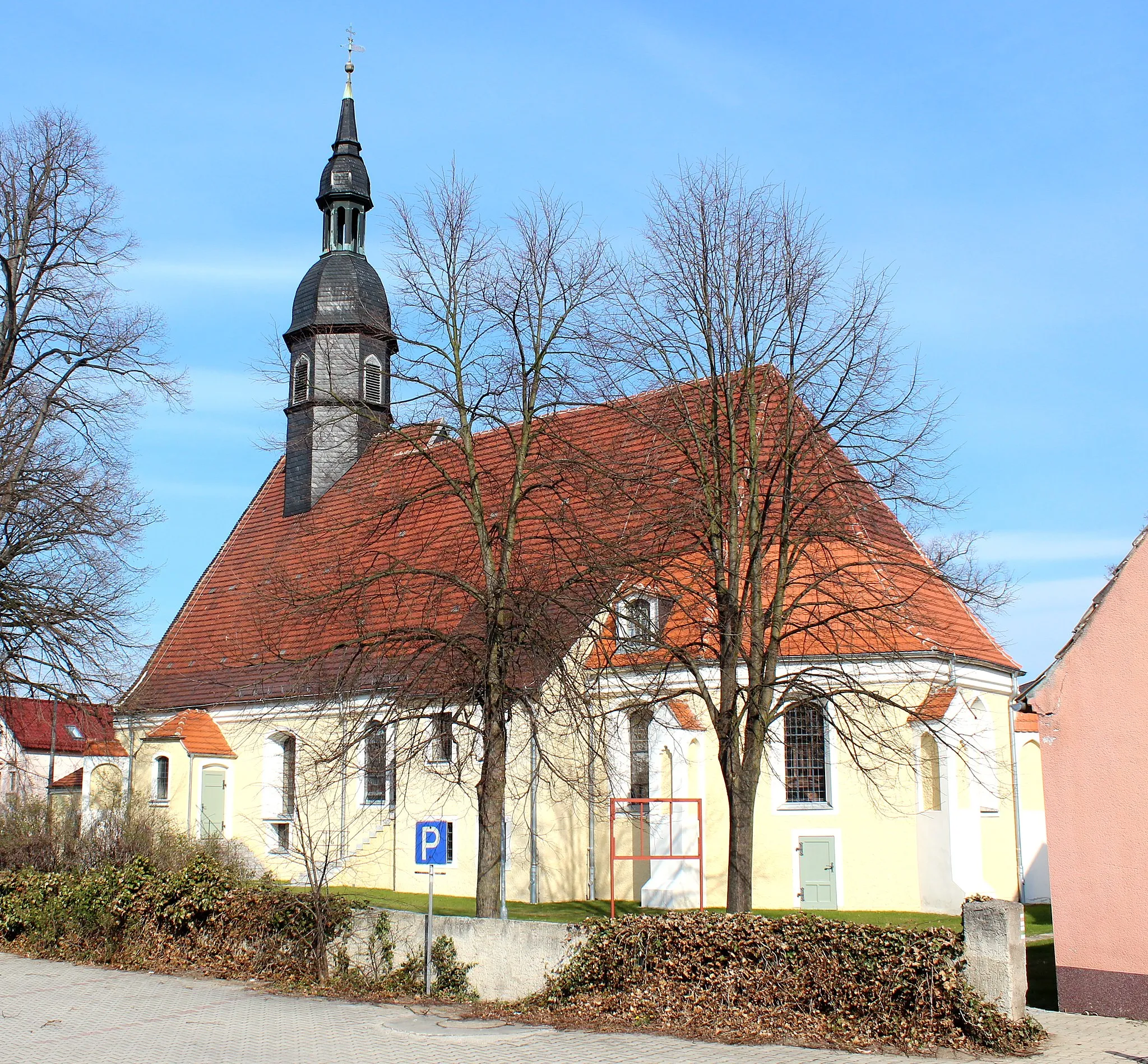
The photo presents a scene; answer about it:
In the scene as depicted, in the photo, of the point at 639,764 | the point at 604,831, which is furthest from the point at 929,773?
the point at 604,831

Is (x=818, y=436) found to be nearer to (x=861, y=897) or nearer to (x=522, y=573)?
(x=522, y=573)

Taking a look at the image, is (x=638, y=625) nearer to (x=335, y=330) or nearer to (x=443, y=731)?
(x=443, y=731)

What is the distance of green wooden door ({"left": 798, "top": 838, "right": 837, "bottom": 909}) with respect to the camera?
1989cm

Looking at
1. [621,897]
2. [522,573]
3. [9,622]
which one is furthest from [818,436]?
[9,622]

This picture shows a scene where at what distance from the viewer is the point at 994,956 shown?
1007 cm

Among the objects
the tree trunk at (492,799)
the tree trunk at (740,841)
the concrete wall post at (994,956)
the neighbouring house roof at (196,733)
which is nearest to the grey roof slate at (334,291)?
the neighbouring house roof at (196,733)

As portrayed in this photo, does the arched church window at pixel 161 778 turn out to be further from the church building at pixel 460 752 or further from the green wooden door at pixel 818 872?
the green wooden door at pixel 818 872

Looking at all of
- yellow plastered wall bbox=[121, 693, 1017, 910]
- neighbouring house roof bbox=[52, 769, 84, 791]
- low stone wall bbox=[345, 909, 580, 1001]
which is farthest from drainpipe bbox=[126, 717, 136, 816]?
low stone wall bbox=[345, 909, 580, 1001]

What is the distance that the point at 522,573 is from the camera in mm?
15586

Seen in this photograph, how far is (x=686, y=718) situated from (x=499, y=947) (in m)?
8.84

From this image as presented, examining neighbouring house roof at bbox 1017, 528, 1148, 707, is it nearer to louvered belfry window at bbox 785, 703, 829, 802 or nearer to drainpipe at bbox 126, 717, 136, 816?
louvered belfry window at bbox 785, 703, 829, 802

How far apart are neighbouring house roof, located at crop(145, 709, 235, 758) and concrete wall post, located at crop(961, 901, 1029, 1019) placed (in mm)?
20959

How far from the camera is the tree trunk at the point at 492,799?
1441 cm

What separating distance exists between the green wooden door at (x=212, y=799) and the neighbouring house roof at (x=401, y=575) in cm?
167
